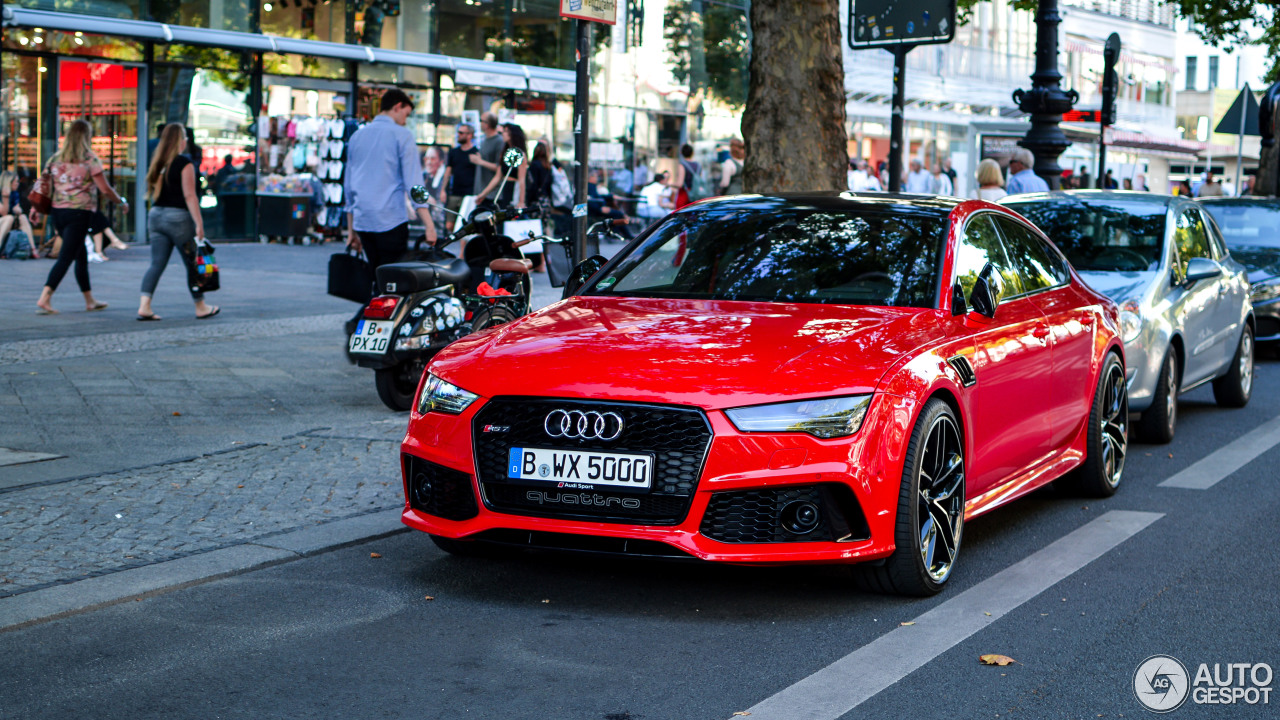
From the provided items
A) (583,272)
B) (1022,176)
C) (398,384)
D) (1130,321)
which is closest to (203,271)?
(398,384)

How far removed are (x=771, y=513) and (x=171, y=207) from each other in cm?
995

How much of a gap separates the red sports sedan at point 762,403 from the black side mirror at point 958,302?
0.01 metres

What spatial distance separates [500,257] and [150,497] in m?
4.17

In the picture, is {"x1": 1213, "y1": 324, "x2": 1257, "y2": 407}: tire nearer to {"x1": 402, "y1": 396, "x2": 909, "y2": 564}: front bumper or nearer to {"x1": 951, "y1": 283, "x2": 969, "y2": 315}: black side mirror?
{"x1": 951, "y1": 283, "x2": 969, "y2": 315}: black side mirror

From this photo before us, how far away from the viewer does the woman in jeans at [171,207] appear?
13.7 meters

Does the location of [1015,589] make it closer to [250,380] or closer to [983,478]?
[983,478]

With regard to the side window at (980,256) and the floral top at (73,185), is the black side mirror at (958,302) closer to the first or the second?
the side window at (980,256)

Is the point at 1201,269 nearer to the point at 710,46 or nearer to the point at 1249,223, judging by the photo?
the point at 1249,223

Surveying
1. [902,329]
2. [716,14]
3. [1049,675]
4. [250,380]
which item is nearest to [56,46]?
[250,380]

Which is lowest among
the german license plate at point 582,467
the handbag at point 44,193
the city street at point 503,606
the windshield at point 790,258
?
the city street at point 503,606

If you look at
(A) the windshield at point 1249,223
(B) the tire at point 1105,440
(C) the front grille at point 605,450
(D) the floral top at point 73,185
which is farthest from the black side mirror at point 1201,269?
(D) the floral top at point 73,185

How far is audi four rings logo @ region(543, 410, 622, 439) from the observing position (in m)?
5.14

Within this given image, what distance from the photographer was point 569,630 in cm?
508

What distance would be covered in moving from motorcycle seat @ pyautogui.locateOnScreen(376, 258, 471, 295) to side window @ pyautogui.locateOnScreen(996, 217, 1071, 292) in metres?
3.71
